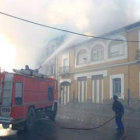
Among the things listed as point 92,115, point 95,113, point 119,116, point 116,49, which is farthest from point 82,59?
point 119,116

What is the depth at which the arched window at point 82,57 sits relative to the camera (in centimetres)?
2752

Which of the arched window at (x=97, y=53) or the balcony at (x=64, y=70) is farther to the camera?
the balcony at (x=64, y=70)

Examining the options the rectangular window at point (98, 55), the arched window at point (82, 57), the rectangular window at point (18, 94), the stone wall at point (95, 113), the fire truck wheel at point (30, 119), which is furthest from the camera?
the arched window at point (82, 57)

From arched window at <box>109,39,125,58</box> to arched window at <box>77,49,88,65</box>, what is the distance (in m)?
4.12

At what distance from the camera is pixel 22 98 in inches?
412

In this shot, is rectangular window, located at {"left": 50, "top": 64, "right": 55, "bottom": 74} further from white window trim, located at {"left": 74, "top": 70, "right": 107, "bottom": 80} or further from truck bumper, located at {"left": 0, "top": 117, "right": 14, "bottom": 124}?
truck bumper, located at {"left": 0, "top": 117, "right": 14, "bottom": 124}

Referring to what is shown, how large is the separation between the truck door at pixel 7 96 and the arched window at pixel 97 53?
16.1 metres

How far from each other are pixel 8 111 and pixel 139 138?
16.9 feet

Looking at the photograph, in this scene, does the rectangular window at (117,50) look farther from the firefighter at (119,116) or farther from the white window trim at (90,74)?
the firefighter at (119,116)

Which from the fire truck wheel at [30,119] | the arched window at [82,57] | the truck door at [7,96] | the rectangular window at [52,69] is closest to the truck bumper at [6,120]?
the truck door at [7,96]

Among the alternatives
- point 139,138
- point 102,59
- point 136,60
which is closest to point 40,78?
point 139,138

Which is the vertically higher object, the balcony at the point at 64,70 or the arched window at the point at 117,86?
the balcony at the point at 64,70

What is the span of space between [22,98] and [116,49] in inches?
571

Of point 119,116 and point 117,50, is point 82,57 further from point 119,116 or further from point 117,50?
point 119,116
